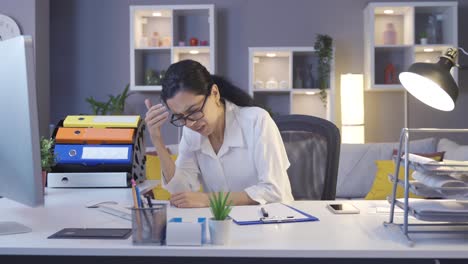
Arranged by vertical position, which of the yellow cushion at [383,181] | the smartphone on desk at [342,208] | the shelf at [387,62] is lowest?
the yellow cushion at [383,181]

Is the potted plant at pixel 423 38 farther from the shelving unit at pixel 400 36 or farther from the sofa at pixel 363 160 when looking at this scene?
the sofa at pixel 363 160

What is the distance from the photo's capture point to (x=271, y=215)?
1.52m

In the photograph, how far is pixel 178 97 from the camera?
1931mm

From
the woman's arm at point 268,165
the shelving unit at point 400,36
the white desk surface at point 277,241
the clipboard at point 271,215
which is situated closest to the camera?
the white desk surface at point 277,241

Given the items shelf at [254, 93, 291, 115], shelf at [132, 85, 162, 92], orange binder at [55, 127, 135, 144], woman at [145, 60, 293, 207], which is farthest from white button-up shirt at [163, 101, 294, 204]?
shelf at [254, 93, 291, 115]

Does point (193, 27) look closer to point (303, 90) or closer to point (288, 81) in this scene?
point (288, 81)

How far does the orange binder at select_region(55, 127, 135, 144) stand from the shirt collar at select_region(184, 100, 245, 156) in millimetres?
334

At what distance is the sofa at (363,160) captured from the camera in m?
4.34

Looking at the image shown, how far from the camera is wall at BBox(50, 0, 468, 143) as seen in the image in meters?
5.22

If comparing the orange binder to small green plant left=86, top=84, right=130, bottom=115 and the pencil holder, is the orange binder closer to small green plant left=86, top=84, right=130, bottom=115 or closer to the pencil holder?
the pencil holder

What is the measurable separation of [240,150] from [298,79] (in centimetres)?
302

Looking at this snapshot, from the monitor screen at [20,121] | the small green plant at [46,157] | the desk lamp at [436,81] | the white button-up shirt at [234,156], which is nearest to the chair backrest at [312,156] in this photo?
the white button-up shirt at [234,156]

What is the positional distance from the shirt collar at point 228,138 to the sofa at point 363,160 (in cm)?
235

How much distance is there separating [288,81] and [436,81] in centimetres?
378
